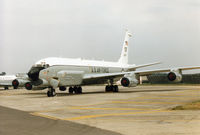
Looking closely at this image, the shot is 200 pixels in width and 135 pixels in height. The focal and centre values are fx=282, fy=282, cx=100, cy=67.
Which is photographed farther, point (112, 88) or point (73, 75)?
point (112, 88)

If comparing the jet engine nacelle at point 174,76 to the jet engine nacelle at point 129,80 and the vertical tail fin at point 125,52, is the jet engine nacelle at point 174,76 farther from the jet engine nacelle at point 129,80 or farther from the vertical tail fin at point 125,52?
the vertical tail fin at point 125,52

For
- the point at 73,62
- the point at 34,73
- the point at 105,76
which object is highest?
the point at 73,62

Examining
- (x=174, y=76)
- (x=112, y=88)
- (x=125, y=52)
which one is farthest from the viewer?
(x=125, y=52)

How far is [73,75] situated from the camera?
3294cm

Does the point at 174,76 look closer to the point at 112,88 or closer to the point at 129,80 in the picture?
the point at 129,80

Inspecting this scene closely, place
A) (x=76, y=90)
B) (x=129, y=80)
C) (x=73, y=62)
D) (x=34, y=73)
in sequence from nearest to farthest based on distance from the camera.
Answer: (x=34, y=73), (x=129, y=80), (x=73, y=62), (x=76, y=90)

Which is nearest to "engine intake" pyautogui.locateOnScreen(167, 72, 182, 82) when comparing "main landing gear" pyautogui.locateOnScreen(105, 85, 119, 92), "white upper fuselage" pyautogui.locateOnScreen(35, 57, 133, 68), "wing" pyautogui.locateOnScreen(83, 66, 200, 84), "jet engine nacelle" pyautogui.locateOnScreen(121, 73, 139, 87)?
"wing" pyautogui.locateOnScreen(83, 66, 200, 84)

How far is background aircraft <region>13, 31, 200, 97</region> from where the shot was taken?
29.7 m

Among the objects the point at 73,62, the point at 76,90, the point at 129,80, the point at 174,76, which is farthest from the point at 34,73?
the point at 174,76

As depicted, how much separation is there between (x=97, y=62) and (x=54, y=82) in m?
11.0

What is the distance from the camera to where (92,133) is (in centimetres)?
932

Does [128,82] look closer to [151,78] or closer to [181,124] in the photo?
[181,124]

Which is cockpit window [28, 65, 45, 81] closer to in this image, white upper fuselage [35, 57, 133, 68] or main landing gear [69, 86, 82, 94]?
white upper fuselage [35, 57, 133, 68]

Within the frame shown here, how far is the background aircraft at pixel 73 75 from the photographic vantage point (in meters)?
29.7
